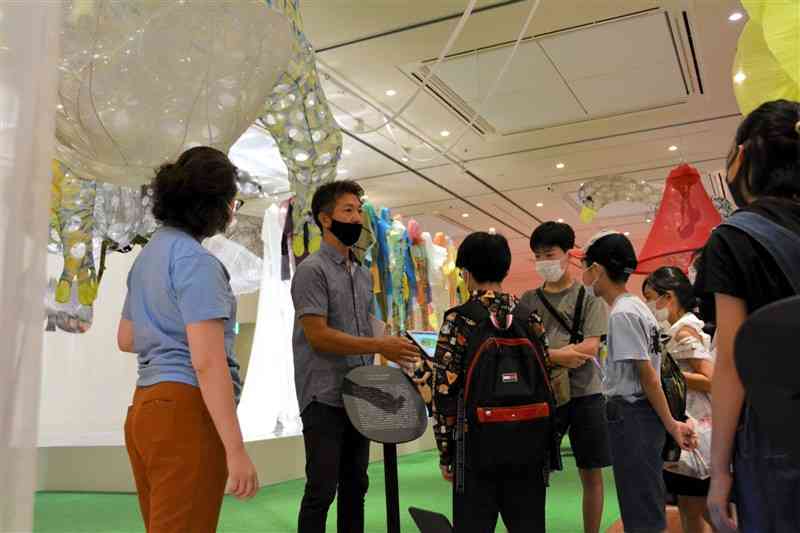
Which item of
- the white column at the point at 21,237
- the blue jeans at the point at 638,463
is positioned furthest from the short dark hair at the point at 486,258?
the white column at the point at 21,237

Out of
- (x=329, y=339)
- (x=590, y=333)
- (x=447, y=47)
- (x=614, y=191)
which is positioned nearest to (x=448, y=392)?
(x=329, y=339)

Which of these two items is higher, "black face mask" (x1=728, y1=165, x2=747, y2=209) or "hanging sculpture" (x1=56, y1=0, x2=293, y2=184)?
"hanging sculpture" (x1=56, y1=0, x2=293, y2=184)

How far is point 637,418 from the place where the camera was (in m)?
2.09

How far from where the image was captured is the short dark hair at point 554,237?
2.69 meters

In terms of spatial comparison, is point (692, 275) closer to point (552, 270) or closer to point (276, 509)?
point (552, 270)

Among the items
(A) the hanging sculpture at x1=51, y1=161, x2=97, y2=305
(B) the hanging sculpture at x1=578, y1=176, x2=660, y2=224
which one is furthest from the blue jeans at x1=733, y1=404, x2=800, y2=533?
(B) the hanging sculpture at x1=578, y1=176, x2=660, y2=224

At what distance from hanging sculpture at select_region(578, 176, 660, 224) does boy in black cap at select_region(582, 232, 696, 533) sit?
7448mm

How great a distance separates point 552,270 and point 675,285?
0.55m

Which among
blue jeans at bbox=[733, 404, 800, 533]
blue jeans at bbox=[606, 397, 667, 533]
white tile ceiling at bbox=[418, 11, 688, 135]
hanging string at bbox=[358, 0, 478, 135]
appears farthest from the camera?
white tile ceiling at bbox=[418, 11, 688, 135]

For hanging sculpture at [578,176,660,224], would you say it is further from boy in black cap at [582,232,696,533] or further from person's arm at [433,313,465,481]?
person's arm at [433,313,465,481]

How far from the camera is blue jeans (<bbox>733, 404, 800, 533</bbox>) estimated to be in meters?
0.99

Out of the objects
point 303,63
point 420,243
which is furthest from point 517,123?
point 303,63

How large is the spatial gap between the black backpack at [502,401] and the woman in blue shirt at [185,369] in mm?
589

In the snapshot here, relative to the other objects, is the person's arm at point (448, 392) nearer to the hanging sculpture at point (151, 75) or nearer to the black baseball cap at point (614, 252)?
the black baseball cap at point (614, 252)
